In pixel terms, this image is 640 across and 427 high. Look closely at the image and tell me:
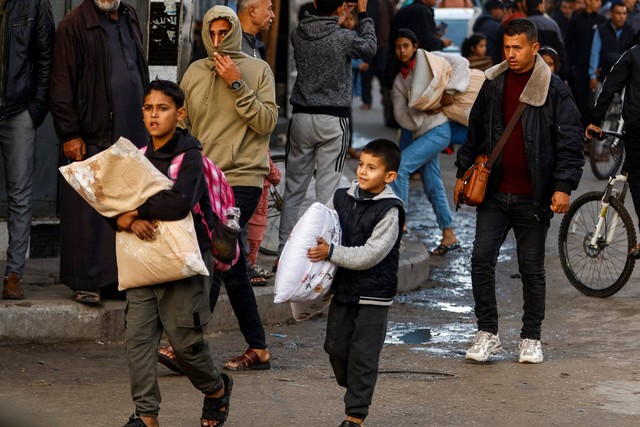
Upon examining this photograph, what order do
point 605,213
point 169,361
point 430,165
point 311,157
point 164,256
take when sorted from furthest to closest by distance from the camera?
point 430,165
point 605,213
point 311,157
point 169,361
point 164,256

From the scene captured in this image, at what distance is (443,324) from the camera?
28.5 ft

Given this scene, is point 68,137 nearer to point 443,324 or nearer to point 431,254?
point 443,324

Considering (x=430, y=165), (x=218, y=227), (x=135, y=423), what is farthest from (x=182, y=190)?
(x=430, y=165)

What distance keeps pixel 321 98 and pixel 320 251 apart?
316 cm

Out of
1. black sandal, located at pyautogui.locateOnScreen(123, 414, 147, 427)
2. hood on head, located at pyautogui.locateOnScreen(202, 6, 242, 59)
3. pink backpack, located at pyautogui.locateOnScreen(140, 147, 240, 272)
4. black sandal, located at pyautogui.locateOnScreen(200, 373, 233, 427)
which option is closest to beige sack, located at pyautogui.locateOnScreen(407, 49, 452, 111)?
hood on head, located at pyautogui.locateOnScreen(202, 6, 242, 59)

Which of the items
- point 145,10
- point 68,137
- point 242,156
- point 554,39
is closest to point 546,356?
point 242,156

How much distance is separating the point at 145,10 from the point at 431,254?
3.31m

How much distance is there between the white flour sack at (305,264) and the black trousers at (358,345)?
0.20m

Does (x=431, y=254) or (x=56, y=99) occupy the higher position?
→ (x=56, y=99)

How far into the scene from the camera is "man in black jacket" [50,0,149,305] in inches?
302

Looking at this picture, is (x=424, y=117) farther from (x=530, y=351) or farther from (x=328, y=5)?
(x=530, y=351)

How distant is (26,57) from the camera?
25.4ft

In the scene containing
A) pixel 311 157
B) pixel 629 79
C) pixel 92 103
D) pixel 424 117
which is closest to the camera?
pixel 92 103

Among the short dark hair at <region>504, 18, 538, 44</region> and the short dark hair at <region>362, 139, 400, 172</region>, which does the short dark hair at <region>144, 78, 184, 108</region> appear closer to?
the short dark hair at <region>362, 139, 400, 172</region>
